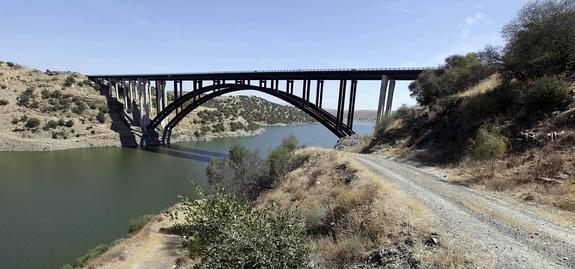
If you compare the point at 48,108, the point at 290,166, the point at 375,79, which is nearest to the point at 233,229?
the point at 290,166

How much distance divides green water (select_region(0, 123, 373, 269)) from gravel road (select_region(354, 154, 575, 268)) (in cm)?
2104

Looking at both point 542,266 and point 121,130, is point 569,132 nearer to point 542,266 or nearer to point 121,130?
point 542,266

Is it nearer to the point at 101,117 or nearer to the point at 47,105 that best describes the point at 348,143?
the point at 101,117

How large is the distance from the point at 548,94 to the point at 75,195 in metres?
39.1

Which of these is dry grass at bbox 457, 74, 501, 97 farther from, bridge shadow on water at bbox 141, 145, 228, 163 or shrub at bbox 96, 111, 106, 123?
shrub at bbox 96, 111, 106, 123

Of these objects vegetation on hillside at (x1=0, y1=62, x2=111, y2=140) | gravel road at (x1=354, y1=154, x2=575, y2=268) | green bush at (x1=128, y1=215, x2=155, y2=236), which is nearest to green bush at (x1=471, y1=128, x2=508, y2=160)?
gravel road at (x1=354, y1=154, x2=575, y2=268)

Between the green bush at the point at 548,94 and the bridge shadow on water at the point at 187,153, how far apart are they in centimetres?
4781

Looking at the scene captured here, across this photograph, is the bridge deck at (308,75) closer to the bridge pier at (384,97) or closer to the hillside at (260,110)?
the bridge pier at (384,97)

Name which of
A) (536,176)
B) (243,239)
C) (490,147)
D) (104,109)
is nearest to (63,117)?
(104,109)

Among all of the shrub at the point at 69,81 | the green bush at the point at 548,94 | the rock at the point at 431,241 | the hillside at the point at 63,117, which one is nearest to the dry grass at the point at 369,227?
the rock at the point at 431,241

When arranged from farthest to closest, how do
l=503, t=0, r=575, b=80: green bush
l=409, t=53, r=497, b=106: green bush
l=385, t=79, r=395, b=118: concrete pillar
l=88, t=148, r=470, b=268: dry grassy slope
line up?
1. l=385, t=79, r=395, b=118: concrete pillar
2. l=409, t=53, r=497, b=106: green bush
3. l=503, t=0, r=575, b=80: green bush
4. l=88, t=148, r=470, b=268: dry grassy slope

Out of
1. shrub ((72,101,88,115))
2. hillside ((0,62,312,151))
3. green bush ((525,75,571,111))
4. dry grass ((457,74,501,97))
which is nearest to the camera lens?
green bush ((525,75,571,111))

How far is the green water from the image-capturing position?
23.6 m

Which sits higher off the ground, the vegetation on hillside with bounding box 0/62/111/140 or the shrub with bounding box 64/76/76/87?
the shrub with bounding box 64/76/76/87
